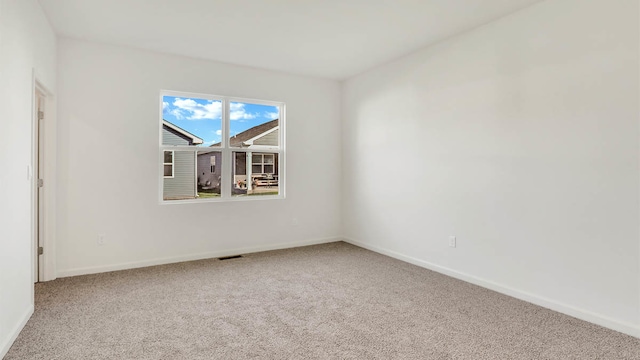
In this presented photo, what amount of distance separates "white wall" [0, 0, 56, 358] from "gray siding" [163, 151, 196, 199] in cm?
165

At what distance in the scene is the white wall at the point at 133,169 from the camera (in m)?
3.66

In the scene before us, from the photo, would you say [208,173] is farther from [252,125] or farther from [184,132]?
[252,125]

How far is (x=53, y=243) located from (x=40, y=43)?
6.54ft

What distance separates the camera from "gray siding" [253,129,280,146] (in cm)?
488

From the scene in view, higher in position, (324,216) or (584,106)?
(584,106)

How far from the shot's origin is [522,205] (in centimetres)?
302

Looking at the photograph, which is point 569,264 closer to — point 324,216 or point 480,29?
point 480,29

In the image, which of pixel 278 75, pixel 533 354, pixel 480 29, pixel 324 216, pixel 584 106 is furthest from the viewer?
pixel 324 216

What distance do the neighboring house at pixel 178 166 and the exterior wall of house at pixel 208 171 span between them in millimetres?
88

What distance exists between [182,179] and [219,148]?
63 centimetres

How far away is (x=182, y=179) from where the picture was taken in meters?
4.32

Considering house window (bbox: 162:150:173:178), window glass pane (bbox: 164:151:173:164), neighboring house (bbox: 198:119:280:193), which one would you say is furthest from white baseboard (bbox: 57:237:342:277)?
window glass pane (bbox: 164:151:173:164)

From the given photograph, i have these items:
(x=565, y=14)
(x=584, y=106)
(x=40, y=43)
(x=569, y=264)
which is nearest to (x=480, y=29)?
(x=565, y=14)

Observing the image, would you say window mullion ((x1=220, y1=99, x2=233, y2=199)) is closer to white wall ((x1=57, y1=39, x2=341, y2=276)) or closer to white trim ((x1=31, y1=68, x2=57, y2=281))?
white wall ((x1=57, y1=39, x2=341, y2=276))
